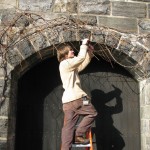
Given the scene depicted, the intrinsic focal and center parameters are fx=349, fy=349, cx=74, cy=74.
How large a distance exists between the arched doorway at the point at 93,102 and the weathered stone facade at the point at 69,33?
0.20m

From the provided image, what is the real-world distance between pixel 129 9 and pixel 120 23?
225 mm

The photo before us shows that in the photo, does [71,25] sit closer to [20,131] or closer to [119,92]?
[119,92]

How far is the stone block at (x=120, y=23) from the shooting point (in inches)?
171

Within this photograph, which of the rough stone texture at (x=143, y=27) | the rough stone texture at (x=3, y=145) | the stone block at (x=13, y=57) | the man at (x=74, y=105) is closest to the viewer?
the man at (x=74, y=105)

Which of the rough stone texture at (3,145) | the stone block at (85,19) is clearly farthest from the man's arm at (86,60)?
the rough stone texture at (3,145)

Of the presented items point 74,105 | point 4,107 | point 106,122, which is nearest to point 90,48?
point 74,105

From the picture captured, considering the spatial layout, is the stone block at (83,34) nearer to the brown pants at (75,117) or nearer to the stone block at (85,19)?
the stone block at (85,19)

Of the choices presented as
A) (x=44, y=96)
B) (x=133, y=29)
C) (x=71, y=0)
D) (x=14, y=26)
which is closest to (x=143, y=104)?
(x=133, y=29)

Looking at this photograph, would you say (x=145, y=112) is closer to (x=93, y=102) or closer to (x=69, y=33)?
(x=93, y=102)

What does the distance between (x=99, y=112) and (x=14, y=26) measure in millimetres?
1546

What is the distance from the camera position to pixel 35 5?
429cm

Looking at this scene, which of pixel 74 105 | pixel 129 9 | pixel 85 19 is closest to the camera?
pixel 74 105

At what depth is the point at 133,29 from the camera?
439 cm

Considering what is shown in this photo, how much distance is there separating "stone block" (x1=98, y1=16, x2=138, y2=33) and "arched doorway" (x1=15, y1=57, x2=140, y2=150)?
566mm
